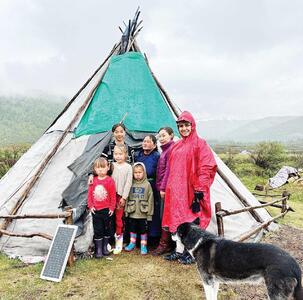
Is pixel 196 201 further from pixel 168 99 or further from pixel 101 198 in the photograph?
pixel 168 99

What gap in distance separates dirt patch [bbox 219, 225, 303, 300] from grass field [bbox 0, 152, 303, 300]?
4 cm

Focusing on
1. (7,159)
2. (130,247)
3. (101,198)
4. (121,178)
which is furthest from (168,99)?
(7,159)

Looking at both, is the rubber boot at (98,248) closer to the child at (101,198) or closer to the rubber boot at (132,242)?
the child at (101,198)

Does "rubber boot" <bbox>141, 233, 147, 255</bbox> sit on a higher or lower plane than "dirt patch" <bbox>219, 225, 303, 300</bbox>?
higher

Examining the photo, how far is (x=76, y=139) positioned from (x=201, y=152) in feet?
10.3

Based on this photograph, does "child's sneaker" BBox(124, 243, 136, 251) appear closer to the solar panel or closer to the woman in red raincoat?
the woman in red raincoat

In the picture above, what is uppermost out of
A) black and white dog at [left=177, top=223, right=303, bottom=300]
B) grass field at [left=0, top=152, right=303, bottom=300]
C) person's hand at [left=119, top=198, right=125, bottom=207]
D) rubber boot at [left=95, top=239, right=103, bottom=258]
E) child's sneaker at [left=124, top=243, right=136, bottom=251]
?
person's hand at [left=119, top=198, right=125, bottom=207]

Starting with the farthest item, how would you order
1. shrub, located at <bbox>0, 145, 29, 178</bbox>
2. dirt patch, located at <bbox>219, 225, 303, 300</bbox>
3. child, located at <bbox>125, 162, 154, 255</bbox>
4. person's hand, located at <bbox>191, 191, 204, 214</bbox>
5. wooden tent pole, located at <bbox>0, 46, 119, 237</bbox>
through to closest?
shrub, located at <bbox>0, 145, 29, 178</bbox>, wooden tent pole, located at <bbox>0, 46, 119, 237</bbox>, child, located at <bbox>125, 162, 154, 255</bbox>, person's hand, located at <bbox>191, 191, 204, 214</bbox>, dirt patch, located at <bbox>219, 225, 303, 300</bbox>

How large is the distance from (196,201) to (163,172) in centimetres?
86

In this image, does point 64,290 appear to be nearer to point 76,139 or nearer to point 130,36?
point 76,139

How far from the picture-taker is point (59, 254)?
4.52 m

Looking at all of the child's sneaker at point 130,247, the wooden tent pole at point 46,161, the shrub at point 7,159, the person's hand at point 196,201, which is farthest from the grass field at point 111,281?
the shrub at point 7,159

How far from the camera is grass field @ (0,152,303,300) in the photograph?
4.01 meters

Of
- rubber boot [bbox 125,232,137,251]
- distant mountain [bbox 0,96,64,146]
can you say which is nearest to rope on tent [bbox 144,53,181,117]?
rubber boot [bbox 125,232,137,251]
